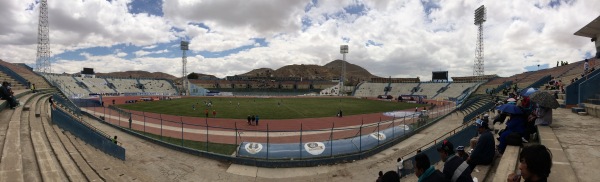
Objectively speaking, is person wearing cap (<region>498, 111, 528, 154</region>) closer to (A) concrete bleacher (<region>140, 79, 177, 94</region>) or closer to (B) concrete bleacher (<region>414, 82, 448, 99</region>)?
(B) concrete bleacher (<region>414, 82, 448, 99</region>)

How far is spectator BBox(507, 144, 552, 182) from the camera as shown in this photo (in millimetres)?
2811

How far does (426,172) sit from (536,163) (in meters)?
1.33

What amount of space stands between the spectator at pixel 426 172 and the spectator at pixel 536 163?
98 centimetres

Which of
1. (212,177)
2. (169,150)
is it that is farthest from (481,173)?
(169,150)

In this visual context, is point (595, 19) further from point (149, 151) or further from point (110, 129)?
point (110, 129)

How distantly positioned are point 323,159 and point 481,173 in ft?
29.1

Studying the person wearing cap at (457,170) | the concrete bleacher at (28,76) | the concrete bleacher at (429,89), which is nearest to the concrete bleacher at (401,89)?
the concrete bleacher at (429,89)

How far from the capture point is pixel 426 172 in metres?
3.94

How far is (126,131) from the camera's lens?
21.0 metres

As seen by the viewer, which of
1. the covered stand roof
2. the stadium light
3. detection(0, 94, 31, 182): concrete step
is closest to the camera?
detection(0, 94, 31, 182): concrete step

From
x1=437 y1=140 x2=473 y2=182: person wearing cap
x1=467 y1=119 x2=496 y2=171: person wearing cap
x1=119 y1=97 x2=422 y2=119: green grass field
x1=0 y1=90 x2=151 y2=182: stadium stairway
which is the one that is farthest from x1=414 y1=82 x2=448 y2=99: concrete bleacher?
x1=0 y1=90 x2=151 y2=182: stadium stairway

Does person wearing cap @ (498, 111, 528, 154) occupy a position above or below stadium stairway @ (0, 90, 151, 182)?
above

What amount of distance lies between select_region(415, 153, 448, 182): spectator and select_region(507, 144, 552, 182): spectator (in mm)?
982

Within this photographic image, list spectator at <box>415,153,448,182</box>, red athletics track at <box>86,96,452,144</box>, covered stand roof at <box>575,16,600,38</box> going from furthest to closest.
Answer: covered stand roof at <box>575,16,600,38</box>
red athletics track at <box>86,96,452,144</box>
spectator at <box>415,153,448,182</box>
